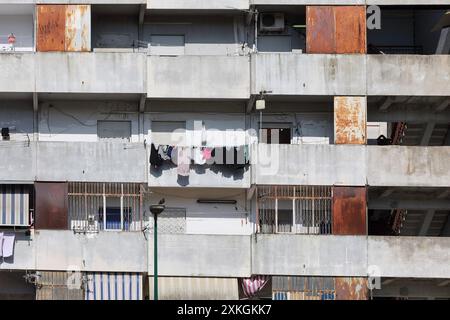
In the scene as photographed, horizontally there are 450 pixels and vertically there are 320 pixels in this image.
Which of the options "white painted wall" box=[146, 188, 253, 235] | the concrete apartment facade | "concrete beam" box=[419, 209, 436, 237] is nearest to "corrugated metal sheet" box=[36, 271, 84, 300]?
the concrete apartment facade

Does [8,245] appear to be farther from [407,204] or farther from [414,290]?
[414,290]

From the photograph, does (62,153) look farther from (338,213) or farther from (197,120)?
(338,213)

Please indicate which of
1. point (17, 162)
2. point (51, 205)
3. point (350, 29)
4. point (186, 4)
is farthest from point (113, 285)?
point (350, 29)

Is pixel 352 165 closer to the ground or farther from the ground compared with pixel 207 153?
closer to the ground

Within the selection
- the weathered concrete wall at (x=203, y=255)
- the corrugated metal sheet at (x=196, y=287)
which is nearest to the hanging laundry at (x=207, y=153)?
the weathered concrete wall at (x=203, y=255)

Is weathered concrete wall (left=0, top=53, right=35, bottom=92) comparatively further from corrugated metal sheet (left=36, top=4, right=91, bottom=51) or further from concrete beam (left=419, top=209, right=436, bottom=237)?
concrete beam (left=419, top=209, right=436, bottom=237)

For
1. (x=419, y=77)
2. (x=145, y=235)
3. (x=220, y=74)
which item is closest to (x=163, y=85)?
(x=220, y=74)

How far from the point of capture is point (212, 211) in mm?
34219

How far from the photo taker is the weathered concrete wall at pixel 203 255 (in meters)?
32.4

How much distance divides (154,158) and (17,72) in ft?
16.1

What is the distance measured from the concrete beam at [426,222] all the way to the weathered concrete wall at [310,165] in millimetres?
3066

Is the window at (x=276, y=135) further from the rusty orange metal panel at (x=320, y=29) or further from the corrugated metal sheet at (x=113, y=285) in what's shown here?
the corrugated metal sheet at (x=113, y=285)

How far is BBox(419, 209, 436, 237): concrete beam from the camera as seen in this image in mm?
34375

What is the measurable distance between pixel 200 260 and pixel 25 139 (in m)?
6.79
